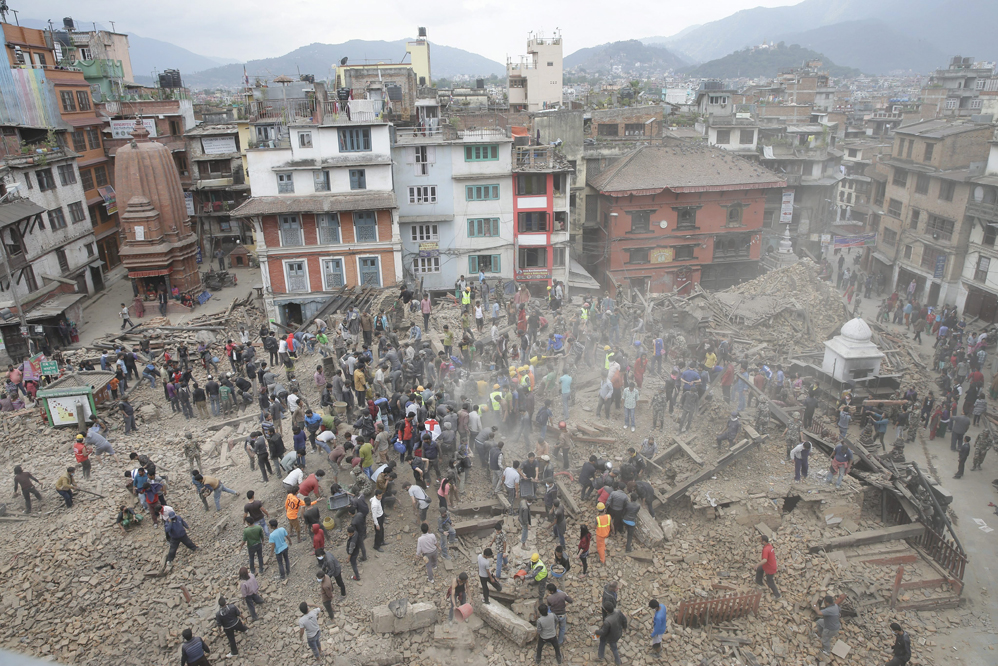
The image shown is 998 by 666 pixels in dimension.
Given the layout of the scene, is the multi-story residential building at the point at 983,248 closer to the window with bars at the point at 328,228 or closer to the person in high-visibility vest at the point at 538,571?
the person in high-visibility vest at the point at 538,571

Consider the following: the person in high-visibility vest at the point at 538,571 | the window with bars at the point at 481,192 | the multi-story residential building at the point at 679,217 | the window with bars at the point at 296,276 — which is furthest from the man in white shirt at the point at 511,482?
the multi-story residential building at the point at 679,217

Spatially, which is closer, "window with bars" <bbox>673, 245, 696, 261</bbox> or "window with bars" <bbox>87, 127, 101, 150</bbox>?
"window with bars" <bbox>673, 245, 696, 261</bbox>

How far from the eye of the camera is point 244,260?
50.6 meters

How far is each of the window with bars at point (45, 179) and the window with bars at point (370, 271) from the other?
20089mm

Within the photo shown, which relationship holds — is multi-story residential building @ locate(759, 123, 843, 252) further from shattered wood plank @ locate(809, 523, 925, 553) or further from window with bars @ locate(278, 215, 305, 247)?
window with bars @ locate(278, 215, 305, 247)

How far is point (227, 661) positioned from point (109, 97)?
5579 centimetres

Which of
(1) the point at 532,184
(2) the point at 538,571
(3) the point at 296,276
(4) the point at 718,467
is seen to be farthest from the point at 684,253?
(2) the point at 538,571

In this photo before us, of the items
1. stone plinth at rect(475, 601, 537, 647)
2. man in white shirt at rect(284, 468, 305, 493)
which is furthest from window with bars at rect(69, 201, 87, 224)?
stone plinth at rect(475, 601, 537, 647)

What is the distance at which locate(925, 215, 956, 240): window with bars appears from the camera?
39531 mm

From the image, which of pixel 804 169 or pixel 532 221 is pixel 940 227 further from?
pixel 532 221

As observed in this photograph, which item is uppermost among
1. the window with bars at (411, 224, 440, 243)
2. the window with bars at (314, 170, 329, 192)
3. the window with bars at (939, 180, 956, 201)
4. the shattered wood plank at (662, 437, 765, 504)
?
the window with bars at (314, 170, 329, 192)

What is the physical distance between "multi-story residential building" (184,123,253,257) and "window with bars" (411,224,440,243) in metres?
21.4

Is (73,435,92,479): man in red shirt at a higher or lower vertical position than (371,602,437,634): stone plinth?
higher

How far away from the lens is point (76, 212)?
41.4 metres
